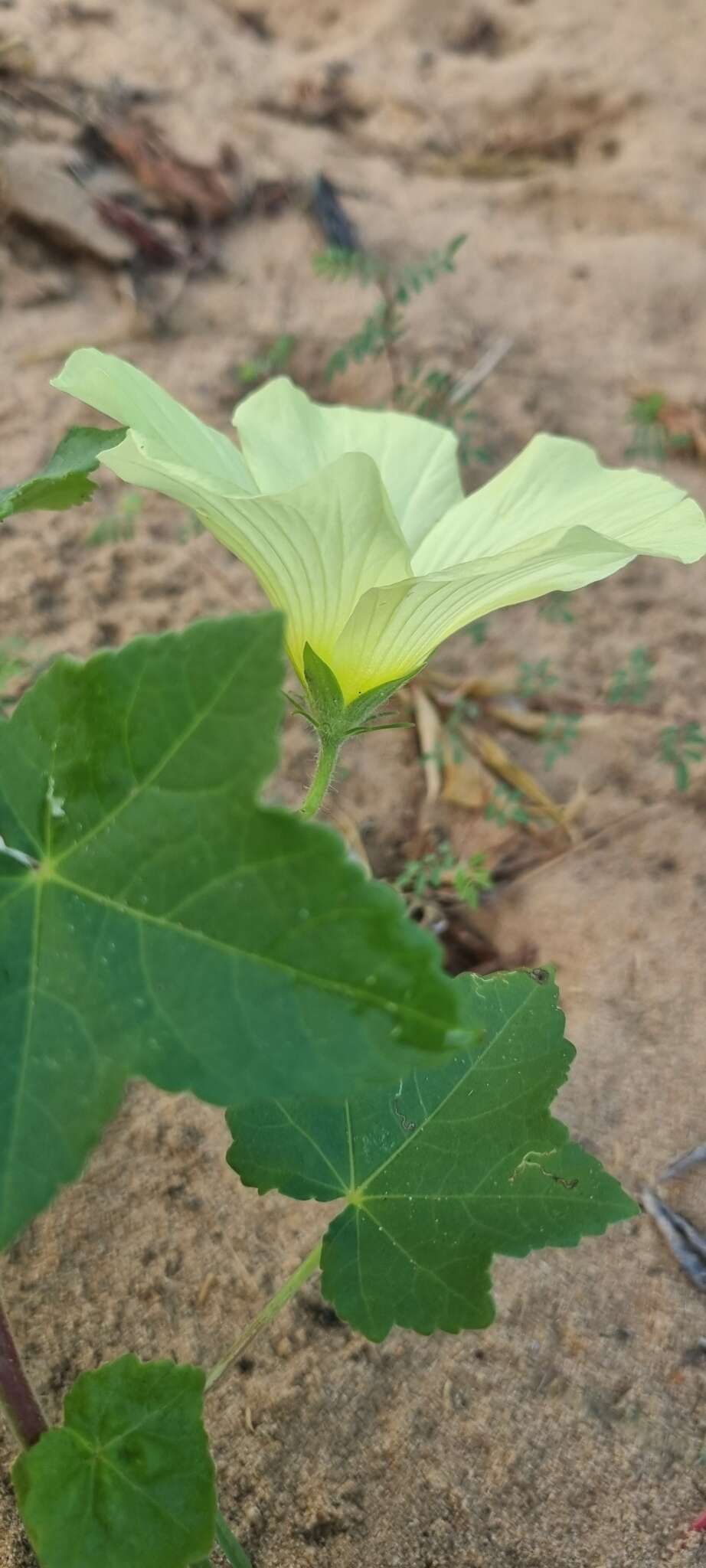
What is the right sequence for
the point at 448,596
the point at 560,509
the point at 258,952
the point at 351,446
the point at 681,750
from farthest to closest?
1. the point at 681,750
2. the point at 351,446
3. the point at 560,509
4. the point at 448,596
5. the point at 258,952

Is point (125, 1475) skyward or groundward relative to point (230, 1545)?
skyward

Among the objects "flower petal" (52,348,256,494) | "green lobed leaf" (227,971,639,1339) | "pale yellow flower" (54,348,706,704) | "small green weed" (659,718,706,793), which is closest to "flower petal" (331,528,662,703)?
"pale yellow flower" (54,348,706,704)

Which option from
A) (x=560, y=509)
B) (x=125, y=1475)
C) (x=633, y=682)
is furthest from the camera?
(x=633, y=682)

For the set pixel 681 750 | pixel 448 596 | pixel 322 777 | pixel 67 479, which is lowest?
pixel 681 750

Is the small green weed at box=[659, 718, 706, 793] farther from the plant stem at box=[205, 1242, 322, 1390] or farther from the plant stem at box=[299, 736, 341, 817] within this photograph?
the plant stem at box=[205, 1242, 322, 1390]

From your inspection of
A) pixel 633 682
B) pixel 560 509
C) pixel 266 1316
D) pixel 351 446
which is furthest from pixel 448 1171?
pixel 633 682

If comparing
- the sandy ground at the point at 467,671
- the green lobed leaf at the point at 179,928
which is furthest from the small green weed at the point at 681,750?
the green lobed leaf at the point at 179,928

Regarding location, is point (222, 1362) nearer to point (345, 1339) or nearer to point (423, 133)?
point (345, 1339)

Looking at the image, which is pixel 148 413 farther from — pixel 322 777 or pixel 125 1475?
pixel 125 1475
